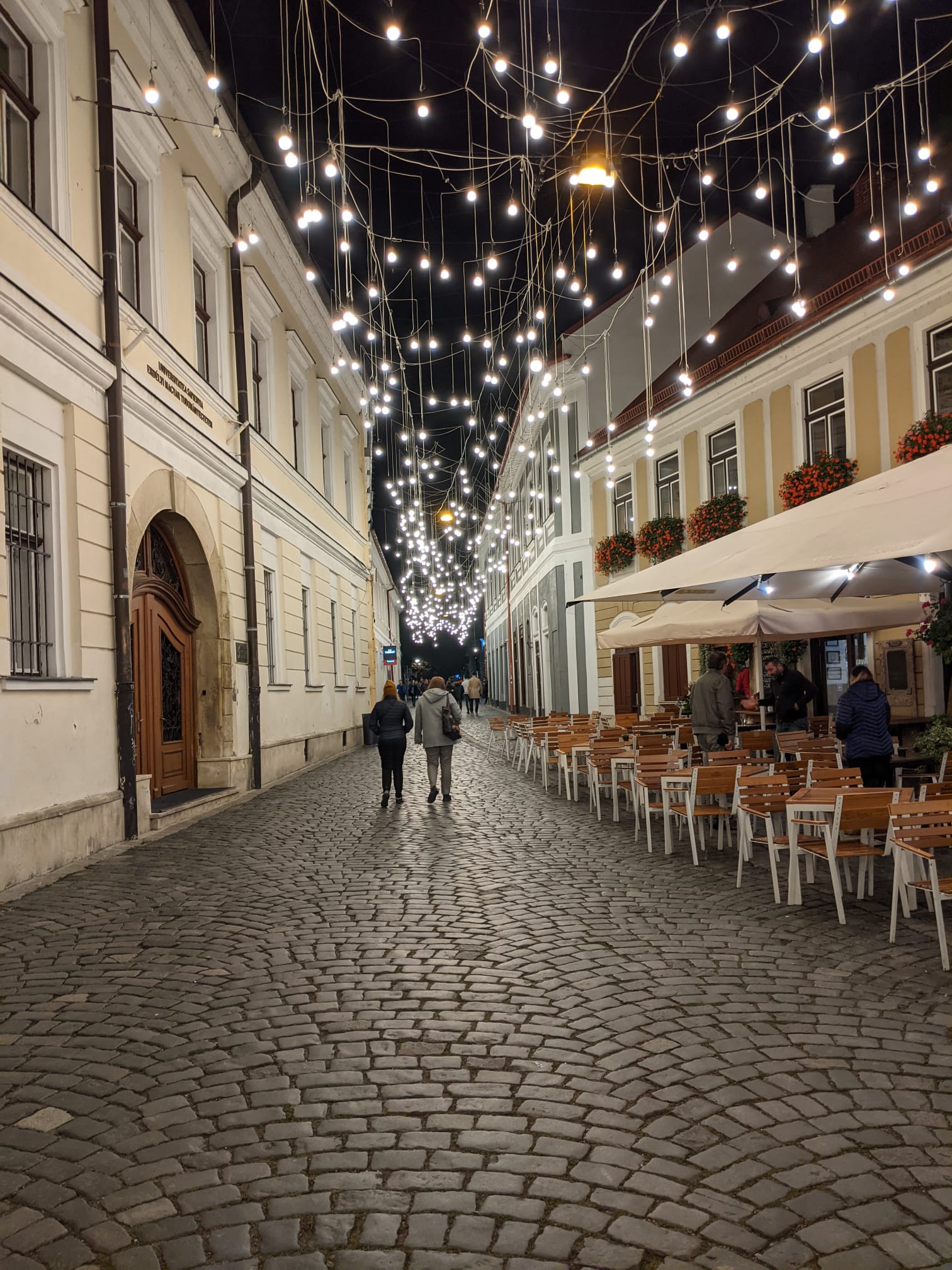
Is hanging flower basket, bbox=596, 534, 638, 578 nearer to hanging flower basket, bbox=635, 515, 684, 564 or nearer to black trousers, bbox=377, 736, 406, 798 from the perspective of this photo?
hanging flower basket, bbox=635, 515, 684, 564

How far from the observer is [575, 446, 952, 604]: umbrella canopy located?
638 cm

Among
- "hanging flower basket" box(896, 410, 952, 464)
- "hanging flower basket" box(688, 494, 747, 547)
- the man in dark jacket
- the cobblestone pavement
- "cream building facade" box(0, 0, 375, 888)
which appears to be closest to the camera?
the cobblestone pavement

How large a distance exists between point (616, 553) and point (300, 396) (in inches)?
326

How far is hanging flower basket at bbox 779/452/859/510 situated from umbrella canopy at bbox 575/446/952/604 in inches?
243

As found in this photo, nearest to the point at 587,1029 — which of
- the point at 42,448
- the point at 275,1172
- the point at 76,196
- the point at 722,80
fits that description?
the point at 275,1172

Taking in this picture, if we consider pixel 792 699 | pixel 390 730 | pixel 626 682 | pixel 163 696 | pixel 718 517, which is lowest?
pixel 390 730

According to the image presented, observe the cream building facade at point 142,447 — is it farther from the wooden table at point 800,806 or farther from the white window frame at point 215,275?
the wooden table at point 800,806

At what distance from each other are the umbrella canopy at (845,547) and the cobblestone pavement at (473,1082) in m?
2.41

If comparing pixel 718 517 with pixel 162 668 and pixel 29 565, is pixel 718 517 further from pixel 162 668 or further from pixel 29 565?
pixel 29 565

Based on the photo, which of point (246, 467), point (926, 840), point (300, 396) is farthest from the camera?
point (300, 396)

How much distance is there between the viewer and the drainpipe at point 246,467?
54.4 ft

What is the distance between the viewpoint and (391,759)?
13.9m

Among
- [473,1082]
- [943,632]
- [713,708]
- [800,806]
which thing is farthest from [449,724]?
[473,1082]

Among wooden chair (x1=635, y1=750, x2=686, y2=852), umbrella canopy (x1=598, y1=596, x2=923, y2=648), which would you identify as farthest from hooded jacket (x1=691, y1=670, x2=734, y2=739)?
wooden chair (x1=635, y1=750, x2=686, y2=852)
